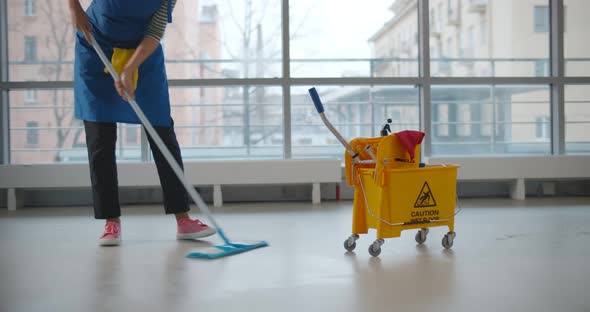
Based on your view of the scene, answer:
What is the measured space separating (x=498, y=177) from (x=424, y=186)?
224 centimetres

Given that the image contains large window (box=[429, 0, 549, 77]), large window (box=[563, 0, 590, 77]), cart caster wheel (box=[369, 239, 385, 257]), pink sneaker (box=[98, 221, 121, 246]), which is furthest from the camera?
large window (box=[429, 0, 549, 77])

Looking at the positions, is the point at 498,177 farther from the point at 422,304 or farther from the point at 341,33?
the point at 422,304

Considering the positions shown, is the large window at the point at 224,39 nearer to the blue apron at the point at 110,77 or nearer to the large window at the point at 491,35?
the blue apron at the point at 110,77

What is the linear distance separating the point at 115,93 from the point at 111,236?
0.58 m

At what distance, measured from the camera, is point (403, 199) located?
2.19 m

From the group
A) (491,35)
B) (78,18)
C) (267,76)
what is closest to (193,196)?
(78,18)

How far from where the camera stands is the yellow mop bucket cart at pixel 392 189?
7.09 ft

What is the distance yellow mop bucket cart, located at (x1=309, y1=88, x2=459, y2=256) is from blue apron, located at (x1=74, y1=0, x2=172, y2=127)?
0.72 m

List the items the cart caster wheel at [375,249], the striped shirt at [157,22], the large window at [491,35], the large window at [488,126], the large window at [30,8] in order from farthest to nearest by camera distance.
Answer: the large window at [488,126] → the large window at [491,35] → the large window at [30,8] → the striped shirt at [157,22] → the cart caster wheel at [375,249]

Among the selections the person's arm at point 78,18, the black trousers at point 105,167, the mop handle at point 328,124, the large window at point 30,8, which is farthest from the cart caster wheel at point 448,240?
the large window at point 30,8

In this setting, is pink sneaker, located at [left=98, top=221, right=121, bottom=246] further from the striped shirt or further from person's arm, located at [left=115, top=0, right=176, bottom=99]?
the striped shirt

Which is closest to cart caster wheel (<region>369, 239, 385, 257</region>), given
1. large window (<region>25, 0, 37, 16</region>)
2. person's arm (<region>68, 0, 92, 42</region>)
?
person's arm (<region>68, 0, 92, 42</region>)

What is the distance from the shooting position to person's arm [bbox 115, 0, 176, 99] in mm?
2266

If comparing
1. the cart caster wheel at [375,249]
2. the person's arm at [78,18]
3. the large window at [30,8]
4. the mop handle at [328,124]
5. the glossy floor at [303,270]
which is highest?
the large window at [30,8]
